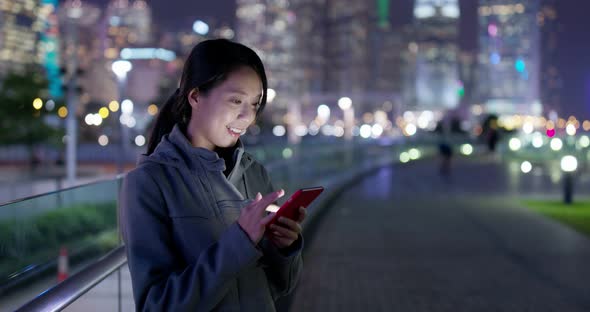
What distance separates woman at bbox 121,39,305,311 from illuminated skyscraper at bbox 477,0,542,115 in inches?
790

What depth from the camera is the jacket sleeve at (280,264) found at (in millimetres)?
2234

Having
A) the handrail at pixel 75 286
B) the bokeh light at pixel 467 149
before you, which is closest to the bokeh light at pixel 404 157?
the bokeh light at pixel 467 149

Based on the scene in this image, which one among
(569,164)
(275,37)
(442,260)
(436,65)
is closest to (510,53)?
(569,164)

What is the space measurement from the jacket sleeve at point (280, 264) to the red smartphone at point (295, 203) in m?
0.24

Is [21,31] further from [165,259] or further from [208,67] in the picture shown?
[165,259]

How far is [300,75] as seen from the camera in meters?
178

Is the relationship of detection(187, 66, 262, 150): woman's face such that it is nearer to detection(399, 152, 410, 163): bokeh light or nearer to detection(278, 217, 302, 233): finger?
detection(278, 217, 302, 233): finger

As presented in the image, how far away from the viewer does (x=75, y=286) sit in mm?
3154

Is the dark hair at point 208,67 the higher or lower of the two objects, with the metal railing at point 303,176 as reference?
higher

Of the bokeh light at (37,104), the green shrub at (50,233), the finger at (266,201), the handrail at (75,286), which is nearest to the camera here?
the finger at (266,201)

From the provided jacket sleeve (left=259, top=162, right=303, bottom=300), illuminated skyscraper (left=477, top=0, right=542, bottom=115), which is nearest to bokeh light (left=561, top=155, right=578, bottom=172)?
illuminated skyscraper (left=477, top=0, right=542, bottom=115)

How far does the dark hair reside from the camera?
2205 mm

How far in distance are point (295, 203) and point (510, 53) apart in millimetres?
55310

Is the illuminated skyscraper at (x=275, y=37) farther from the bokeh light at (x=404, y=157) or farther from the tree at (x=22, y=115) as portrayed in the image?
the tree at (x=22, y=115)
